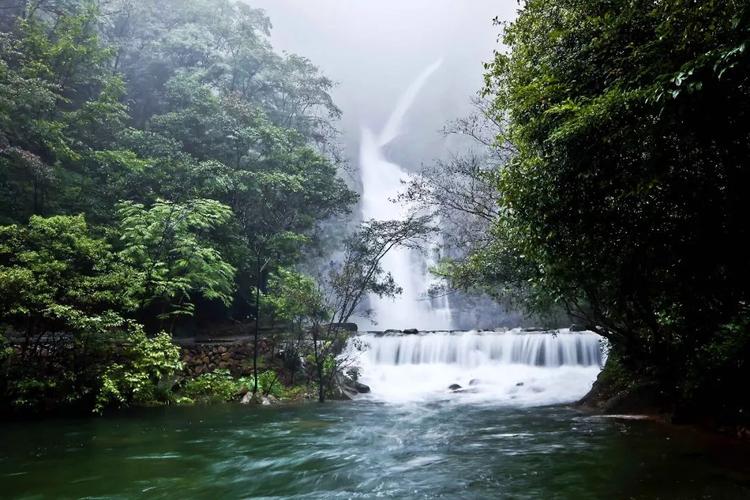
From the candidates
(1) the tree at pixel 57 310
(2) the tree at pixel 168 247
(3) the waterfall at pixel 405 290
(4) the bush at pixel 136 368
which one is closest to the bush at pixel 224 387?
(2) the tree at pixel 168 247

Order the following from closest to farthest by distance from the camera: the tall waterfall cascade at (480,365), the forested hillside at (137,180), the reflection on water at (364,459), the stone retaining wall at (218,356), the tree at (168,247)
A: the reflection on water at (364,459) < the forested hillside at (137,180) < the tree at (168,247) < the stone retaining wall at (218,356) < the tall waterfall cascade at (480,365)

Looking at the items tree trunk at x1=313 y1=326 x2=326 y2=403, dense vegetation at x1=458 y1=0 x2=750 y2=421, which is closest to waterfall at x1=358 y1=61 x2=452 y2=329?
tree trunk at x1=313 y1=326 x2=326 y2=403

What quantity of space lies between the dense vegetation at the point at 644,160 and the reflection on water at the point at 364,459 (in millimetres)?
2103

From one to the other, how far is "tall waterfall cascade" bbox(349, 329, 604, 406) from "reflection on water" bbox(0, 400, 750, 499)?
5.71 metres

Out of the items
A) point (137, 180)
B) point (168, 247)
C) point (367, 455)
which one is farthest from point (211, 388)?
point (367, 455)

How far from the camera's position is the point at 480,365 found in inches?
792

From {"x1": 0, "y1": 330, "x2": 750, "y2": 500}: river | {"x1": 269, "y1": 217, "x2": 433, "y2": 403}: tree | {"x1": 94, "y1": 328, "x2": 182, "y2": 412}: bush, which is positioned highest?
{"x1": 269, "y1": 217, "x2": 433, "y2": 403}: tree

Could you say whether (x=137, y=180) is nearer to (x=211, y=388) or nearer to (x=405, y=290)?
(x=211, y=388)

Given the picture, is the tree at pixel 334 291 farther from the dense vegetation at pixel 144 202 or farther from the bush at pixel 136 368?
the bush at pixel 136 368

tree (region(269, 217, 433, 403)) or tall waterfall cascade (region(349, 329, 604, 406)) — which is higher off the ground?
tree (region(269, 217, 433, 403))

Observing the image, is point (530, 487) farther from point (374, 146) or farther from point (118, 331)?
point (374, 146)

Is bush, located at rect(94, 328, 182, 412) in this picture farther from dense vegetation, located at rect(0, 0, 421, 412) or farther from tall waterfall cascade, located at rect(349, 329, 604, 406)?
tall waterfall cascade, located at rect(349, 329, 604, 406)

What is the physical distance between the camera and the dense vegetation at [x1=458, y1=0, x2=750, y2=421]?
4.67 metres

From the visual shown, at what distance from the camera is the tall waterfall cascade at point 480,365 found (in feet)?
53.8
